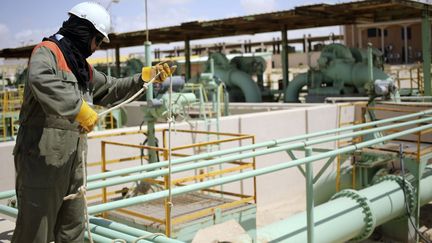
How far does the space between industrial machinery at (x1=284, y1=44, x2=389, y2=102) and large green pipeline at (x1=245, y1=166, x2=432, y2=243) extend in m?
10.2

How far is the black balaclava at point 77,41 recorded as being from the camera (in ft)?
8.77

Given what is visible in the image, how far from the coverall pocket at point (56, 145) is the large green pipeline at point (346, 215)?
8.97 feet

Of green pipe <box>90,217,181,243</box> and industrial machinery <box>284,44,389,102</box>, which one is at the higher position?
industrial machinery <box>284,44,389,102</box>

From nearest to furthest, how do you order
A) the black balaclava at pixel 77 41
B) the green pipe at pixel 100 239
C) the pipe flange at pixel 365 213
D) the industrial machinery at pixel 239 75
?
the black balaclava at pixel 77 41, the green pipe at pixel 100 239, the pipe flange at pixel 365 213, the industrial machinery at pixel 239 75

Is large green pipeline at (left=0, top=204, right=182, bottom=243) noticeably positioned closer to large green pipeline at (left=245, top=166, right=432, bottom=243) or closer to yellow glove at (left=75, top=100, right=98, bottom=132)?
yellow glove at (left=75, top=100, right=98, bottom=132)

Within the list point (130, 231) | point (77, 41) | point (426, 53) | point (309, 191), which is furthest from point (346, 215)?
point (426, 53)

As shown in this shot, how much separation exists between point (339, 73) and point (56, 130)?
15.9 metres

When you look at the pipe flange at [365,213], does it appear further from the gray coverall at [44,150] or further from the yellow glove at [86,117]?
the yellow glove at [86,117]

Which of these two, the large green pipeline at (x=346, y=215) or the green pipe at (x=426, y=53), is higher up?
the green pipe at (x=426, y=53)

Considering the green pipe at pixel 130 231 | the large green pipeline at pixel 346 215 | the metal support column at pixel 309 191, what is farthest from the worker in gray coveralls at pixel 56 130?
the large green pipeline at pixel 346 215

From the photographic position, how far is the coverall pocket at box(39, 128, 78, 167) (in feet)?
8.27

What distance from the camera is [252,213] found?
18.6ft

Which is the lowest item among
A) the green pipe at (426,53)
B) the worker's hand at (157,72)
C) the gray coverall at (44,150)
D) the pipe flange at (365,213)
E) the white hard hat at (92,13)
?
the pipe flange at (365,213)

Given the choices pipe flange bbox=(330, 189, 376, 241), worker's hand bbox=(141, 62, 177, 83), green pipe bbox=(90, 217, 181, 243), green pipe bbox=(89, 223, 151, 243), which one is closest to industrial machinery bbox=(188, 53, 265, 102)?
pipe flange bbox=(330, 189, 376, 241)
